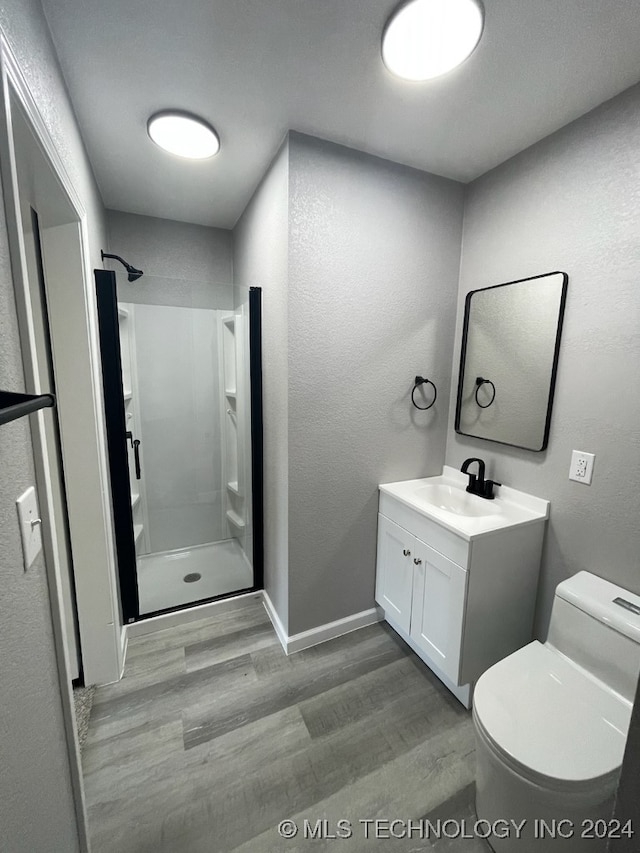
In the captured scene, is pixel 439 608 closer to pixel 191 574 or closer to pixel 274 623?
pixel 274 623

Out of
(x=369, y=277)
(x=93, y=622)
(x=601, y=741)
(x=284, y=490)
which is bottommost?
(x=93, y=622)

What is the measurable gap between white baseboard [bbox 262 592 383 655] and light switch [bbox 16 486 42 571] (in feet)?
5.09

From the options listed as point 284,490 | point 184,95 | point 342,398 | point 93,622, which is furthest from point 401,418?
point 93,622

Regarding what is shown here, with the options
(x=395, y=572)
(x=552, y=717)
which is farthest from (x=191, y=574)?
(x=552, y=717)

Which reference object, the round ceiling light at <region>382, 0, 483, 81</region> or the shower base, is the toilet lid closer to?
the shower base

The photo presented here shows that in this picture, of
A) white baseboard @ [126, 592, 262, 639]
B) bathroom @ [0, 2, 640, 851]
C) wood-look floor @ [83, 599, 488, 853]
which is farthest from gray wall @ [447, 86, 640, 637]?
white baseboard @ [126, 592, 262, 639]

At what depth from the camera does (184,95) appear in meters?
1.38

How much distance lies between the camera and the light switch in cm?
66

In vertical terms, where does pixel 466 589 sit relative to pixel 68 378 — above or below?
below

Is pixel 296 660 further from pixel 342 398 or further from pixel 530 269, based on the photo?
pixel 530 269

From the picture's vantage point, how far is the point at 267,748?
1.43 meters

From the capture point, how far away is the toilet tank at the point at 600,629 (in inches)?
46.3

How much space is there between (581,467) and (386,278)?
→ 1.27m

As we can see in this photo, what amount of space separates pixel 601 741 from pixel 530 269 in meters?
1.81
